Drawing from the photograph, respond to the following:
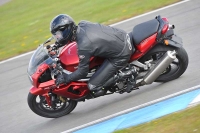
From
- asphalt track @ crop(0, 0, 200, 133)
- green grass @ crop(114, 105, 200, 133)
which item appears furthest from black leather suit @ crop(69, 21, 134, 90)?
green grass @ crop(114, 105, 200, 133)

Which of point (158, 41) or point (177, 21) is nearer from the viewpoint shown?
point (158, 41)

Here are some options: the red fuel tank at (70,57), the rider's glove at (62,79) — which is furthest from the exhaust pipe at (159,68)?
the rider's glove at (62,79)

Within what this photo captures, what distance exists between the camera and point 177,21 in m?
11.5

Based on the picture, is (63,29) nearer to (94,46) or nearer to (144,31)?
(94,46)

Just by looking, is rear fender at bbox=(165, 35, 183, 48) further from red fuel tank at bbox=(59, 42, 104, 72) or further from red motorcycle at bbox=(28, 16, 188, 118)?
red fuel tank at bbox=(59, 42, 104, 72)

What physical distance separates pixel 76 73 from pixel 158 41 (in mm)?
1542

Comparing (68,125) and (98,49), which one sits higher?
(98,49)

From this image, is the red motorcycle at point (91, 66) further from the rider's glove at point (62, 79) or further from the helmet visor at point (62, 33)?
the helmet visor at point (62, 33)

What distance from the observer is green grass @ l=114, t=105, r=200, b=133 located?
234 inches

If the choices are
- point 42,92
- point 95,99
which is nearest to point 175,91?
point 95,99

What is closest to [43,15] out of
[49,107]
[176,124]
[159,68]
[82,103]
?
[82,103]

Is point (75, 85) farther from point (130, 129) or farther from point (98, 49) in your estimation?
point (130, 129)

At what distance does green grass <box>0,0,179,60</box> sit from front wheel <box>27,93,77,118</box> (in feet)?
15.3

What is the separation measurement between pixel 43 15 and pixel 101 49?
9.11 m
